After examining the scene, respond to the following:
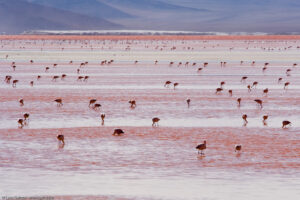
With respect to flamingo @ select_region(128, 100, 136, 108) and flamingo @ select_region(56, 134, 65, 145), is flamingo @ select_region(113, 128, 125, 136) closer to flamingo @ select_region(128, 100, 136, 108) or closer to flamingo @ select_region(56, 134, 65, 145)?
flamingo @ select_region(56, 134, 65, 145)

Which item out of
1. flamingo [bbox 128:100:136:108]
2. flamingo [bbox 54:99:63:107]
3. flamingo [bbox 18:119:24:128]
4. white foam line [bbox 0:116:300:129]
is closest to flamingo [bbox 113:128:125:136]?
white foam line [bbox 0:116:300:129]

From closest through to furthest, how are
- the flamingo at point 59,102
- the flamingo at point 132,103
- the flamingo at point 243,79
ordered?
the flamingo at point 132,103 → the flamingo at point 59,102 → the flamingo at point 243,79

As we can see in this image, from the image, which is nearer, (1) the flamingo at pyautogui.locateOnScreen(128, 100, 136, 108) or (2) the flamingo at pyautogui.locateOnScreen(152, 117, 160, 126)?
(2) the flamingo at pyautogui.locateOnScreen(152, 117, 160, 126)

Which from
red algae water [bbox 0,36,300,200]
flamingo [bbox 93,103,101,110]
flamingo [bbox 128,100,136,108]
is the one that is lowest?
red algae water [bbox 0,36,300,200]

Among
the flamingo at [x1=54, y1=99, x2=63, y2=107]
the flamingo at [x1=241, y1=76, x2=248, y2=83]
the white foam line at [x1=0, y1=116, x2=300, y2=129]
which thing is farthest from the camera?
the flamingo at [x1=241, y1=76, x2=248, y2=83]

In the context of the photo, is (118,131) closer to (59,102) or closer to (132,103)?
(132,103)

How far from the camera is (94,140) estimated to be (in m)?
20.9

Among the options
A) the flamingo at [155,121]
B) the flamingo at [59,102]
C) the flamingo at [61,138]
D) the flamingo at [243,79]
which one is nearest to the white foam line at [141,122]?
the flamingo at [155,121]

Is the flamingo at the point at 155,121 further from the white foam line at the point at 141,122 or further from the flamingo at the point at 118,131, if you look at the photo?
the flamingo at the point at 118,131

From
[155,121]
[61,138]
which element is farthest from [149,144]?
[155,121]

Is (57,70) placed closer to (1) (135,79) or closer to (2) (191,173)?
(1) (135,79)

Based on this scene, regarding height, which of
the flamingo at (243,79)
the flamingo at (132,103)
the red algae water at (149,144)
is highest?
the flamingo at (243,79)

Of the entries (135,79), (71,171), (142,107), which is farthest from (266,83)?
(71,171)

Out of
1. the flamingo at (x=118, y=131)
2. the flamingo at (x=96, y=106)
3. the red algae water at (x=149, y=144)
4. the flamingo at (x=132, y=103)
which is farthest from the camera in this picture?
the flamingo at (x=132, y=103)
